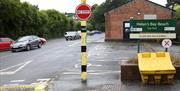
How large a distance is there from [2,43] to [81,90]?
30.3 metres

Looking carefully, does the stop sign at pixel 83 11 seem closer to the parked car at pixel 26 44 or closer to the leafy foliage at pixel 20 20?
the parked car at pixel 26 44

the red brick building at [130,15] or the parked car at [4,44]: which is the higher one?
the red brick building at [130,15]

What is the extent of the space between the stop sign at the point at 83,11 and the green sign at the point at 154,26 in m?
1.85

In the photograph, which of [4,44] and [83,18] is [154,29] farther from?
[4,44]

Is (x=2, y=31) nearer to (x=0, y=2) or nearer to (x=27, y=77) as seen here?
(x=0, y=2)

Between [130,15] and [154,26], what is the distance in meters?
41.6

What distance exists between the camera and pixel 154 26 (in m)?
15.9

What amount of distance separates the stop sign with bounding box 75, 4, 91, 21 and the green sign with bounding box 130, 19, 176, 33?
6.05 ft

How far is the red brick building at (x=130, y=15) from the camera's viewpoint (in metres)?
56.6

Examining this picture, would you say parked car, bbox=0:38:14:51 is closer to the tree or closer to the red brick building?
the red brick building

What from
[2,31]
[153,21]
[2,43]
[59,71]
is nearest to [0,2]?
[2,31]

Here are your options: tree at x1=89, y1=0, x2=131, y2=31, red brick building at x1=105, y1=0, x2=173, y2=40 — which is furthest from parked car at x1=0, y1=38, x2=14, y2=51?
tree at x1=89, y1=0, x2=131, y2=31

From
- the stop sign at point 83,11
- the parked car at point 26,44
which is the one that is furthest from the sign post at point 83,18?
the parked car at point 26,44

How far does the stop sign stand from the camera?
14.8 metres
